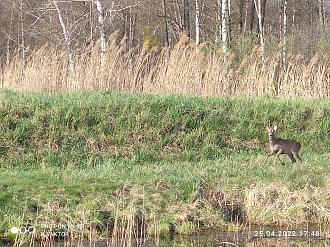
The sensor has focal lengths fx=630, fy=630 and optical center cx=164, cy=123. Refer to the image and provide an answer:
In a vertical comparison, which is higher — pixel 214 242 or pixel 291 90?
pixel 291 90

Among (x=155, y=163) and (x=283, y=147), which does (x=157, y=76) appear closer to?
(x=155, y=163)

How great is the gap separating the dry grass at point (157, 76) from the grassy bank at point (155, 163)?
5.07 ft

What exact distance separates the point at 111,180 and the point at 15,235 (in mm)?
1867

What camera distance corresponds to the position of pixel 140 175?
8977 mm

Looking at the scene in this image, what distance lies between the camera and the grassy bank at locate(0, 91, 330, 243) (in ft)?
25.0

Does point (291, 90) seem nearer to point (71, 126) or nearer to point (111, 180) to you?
point (71, 126)

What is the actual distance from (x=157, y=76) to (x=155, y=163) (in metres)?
4.58

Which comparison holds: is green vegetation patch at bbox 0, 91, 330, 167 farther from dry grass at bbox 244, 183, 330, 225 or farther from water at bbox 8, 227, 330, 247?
water at bbox 8, 227, 330, 247

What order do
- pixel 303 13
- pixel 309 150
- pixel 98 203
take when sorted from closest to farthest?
pixel 98 203, pixel 309 150, pixel 303 13

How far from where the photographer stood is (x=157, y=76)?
14734mm

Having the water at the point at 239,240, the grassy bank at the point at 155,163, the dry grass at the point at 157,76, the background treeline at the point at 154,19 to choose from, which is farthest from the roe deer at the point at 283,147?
the background treeline at the point at 154,19

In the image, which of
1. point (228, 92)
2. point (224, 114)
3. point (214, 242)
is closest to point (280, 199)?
point (214, 242)

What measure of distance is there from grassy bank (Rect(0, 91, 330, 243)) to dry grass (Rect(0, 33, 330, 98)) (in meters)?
1.54

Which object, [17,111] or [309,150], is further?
[309,150]
